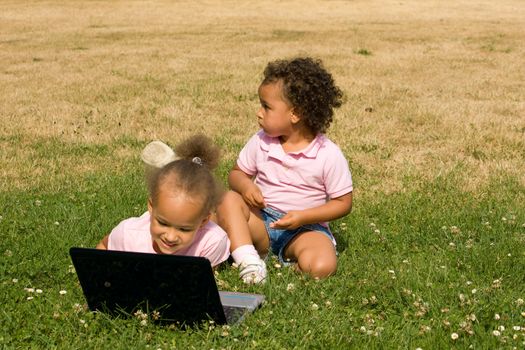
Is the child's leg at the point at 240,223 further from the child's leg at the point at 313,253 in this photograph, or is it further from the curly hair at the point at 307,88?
the curly hair at the point at 307,88

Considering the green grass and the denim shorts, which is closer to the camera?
the green grass

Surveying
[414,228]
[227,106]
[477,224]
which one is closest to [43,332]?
[414,228]

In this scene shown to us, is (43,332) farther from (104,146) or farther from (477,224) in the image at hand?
(104,146)

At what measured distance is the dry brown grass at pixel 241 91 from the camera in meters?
8.44

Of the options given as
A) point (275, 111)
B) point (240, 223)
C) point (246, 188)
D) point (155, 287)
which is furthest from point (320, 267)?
point (155, 287)

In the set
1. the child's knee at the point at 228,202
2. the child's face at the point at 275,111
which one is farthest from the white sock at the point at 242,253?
the child's face at the point at 275,111

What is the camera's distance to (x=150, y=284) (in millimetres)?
4160

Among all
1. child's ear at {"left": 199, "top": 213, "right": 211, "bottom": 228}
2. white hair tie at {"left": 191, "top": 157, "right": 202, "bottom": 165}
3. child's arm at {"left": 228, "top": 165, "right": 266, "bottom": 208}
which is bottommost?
child's arm at {"left": 228, "top": 165, "right": 266, "bottom": 208}

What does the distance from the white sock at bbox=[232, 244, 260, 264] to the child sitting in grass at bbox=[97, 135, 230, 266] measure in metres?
0.07

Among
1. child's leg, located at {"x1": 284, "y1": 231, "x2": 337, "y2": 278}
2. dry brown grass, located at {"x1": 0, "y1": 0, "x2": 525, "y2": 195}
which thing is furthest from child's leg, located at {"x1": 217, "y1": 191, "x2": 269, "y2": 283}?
dry brown grass, located at {"x1": 0, "y1": 0, "x2": 525, "y2": 195}

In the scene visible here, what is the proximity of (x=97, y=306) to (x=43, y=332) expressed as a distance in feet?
1.01

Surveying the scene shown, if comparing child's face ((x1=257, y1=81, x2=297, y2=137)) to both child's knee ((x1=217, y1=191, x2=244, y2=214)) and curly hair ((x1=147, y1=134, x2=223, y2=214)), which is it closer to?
child's knee ((x1=217, y1=191, x2=244, y2=214))

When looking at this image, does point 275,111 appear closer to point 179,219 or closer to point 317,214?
point 317,214

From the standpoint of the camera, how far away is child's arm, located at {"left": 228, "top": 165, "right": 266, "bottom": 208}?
543cm
